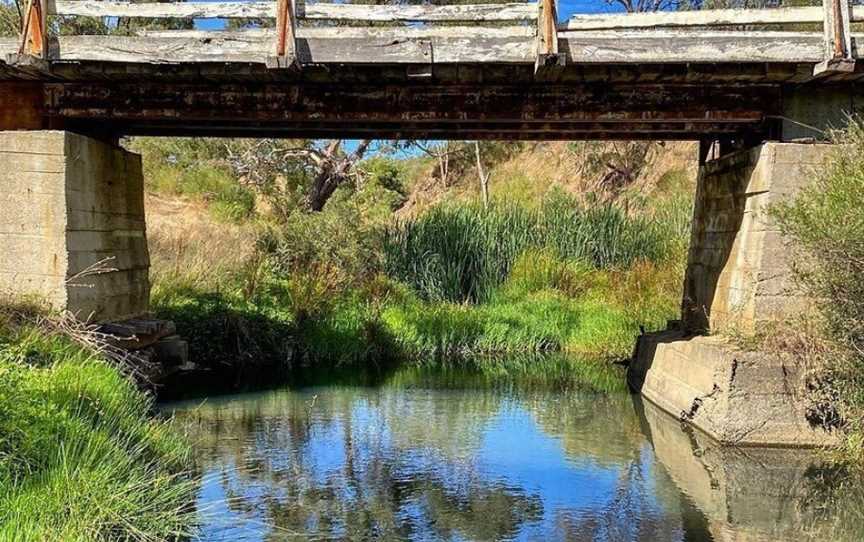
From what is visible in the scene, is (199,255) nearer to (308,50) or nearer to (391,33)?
(308,50)

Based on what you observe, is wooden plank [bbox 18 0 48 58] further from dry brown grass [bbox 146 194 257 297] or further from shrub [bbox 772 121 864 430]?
shrub [bbox 772 121 864 430]

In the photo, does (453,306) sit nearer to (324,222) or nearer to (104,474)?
(324,222)

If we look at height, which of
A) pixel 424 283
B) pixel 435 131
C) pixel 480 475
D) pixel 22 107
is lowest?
pixel 480 475

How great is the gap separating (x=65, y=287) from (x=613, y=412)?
24.5 ft

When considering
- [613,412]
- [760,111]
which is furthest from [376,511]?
[760,111]

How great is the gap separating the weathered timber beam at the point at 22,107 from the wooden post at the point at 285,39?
11.8ft

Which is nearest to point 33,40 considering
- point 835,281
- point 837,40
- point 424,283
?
point 837,40

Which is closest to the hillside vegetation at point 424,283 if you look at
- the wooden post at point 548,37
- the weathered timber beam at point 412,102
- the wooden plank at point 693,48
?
the weathered timber beam at point 412,102

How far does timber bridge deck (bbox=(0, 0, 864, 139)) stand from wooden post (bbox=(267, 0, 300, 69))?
0.07ft

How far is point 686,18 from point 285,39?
168 inches

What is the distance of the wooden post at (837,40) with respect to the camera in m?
9.11

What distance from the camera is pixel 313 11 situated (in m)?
9.30

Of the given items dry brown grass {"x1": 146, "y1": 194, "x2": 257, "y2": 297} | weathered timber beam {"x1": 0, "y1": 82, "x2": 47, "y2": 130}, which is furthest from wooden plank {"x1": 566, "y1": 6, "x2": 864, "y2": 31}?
dry brown grass {"x1": 146, "y1": 194, "x2": 257, "y2": 297}

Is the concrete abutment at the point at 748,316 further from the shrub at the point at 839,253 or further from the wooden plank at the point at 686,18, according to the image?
the wooden plank at the point at 686,18
